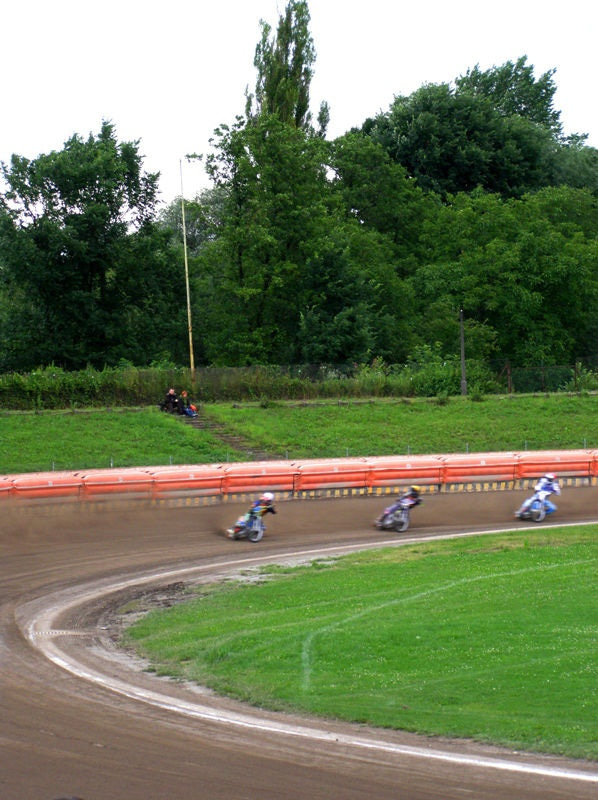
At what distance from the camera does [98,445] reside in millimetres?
45844

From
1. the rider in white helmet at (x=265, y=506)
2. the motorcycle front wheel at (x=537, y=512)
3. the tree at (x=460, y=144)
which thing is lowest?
the motorcycle front wheel at (x=537, y=512)

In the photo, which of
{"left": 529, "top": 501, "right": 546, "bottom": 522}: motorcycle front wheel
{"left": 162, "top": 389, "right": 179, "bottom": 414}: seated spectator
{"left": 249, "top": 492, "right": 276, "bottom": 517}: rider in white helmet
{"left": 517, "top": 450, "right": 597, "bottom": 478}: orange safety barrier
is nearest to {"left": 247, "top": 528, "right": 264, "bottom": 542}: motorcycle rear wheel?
{"left": 249, "top": 492, "right": 276, "bottom": 517}: rider in white helmet

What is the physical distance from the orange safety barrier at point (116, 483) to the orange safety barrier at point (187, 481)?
27cm

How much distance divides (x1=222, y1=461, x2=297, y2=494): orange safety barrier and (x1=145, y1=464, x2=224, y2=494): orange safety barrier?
0.30 metres

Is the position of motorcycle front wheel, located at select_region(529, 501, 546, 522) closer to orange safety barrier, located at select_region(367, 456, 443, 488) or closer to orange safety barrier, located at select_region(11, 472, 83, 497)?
orange safety barrier, located at select_region(367, 456, 443, 488)

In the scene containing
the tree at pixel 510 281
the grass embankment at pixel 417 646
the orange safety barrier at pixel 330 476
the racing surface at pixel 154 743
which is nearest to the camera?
the racing surface at pixel 154 743

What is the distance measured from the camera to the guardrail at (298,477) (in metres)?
31.5

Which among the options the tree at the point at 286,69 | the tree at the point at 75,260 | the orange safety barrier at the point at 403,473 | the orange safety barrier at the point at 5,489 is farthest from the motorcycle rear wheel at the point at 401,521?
the tree at the point at 286,69

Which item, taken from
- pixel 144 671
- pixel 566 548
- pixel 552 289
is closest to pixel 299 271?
pixel 552 289

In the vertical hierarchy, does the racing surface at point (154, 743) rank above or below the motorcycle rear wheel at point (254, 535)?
above

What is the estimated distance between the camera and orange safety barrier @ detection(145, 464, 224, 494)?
3238cm

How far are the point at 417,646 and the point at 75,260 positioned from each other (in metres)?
54.2

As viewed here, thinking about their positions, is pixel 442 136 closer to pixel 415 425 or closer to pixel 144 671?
pixel 415 425

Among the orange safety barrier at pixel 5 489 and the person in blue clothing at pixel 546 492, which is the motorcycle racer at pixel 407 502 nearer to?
the person in blue clothing at pixel 546 492
